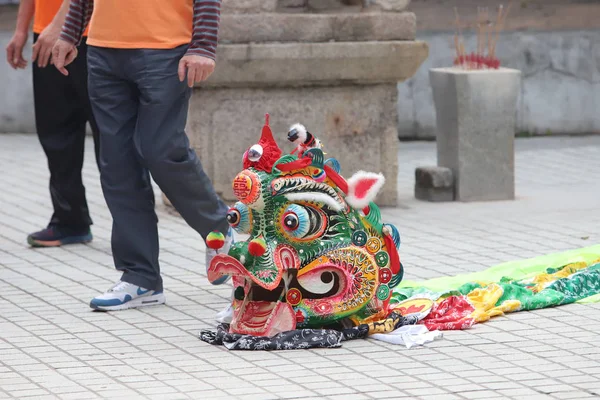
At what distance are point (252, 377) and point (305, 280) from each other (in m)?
0.52

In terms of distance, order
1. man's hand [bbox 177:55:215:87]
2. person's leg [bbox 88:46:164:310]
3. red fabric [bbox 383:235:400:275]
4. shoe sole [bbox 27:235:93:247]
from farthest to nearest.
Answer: shoe sole [bbox 27:235:93:247] → person's leg [bbox 88:46:164:310] → man's hand [bbox 177:55:215:87] → red fabric [bbox 383:235:400:275]

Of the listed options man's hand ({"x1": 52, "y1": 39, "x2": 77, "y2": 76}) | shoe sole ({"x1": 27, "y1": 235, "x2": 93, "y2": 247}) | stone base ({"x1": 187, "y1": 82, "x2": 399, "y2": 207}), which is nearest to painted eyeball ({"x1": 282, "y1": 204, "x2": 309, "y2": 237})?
man's hand ({"x1": 52, "y1": 39, "x2": 77, "y2": 76})

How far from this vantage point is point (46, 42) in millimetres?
5969

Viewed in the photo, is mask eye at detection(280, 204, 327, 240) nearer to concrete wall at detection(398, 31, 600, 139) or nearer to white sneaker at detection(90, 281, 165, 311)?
white sneaker at detection(90, 281, 165, 311)

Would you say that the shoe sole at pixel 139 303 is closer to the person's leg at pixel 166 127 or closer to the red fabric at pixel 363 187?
the person's leg at pixel 166 127

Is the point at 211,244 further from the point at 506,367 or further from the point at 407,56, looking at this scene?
the point at 407,56

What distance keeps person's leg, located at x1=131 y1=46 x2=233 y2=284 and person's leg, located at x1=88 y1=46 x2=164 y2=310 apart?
0.09m

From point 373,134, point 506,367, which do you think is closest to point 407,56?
point 373,134

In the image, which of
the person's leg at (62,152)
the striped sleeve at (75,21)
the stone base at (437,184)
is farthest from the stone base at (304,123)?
the striped sleeve at (75,21)

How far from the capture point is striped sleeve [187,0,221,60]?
200 inches

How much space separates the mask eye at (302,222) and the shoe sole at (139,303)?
934 millimetres

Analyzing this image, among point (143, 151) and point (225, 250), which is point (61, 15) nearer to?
point (143, 151)

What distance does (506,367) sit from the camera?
4352 mm

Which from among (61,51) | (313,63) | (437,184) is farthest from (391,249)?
(437,184)
